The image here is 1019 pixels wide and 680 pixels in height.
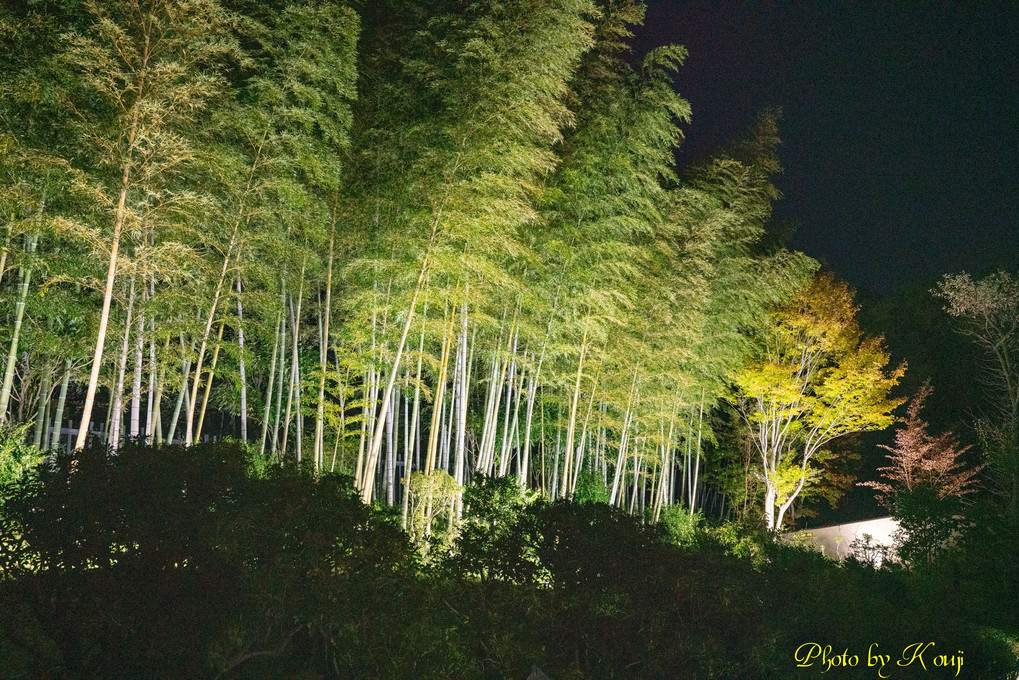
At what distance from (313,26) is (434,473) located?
4051 mm

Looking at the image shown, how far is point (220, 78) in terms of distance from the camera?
21.5 ft

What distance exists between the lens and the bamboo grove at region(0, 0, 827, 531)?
232 inches

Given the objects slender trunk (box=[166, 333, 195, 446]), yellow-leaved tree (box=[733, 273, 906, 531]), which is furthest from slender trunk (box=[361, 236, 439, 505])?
yellow-leaved tree (box=[733, 273, 906, 531])

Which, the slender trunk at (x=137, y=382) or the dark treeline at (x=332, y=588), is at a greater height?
the slender trunk at (x=137, y=382)

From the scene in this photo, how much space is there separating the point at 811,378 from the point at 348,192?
33.3 feet

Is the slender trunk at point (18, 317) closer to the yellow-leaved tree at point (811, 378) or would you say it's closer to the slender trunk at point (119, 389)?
the slender trunk at point (119, 389)

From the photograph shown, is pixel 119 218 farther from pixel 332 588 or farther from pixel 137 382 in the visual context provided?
pixel 332 588

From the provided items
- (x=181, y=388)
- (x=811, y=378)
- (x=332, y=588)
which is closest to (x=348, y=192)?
(x=181, y=388)

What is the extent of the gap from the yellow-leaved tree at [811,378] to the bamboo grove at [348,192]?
160 inches

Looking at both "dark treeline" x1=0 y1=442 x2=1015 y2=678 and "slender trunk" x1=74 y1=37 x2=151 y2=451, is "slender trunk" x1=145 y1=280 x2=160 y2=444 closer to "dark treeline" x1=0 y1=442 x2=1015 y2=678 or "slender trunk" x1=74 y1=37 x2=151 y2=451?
"slender trunk" x1=74 y1=37 x2=151 y2=451

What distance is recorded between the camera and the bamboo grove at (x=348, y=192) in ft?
19.3

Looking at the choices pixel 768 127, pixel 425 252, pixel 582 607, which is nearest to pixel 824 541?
pixel 768 127

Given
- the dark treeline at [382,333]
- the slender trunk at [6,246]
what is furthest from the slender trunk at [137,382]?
the slender trunk at [6,246]

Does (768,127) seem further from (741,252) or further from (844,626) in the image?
(844,626)
